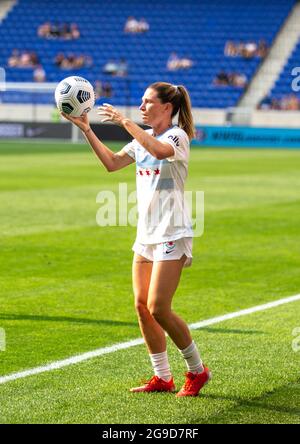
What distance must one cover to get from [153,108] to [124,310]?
3.61 m

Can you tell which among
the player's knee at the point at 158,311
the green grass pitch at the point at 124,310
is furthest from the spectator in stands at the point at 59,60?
the player's knee at the point at 158,311

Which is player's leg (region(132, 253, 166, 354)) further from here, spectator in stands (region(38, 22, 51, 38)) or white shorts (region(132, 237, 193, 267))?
spectator in stands (region(38, 22, 51, 38))

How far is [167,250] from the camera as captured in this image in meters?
6.93

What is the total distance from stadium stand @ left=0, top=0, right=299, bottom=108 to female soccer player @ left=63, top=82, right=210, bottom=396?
41598mm

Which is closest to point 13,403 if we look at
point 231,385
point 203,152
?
point 231,385

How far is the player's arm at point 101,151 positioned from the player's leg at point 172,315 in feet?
2.57

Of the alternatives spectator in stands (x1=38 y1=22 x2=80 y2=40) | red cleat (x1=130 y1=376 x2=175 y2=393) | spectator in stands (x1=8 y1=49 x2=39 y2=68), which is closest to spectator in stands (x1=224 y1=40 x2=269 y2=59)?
spectator in stands (x1=38 y1=22 x2=80 y2=40)

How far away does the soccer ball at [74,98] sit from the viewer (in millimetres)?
7121

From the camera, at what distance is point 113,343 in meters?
8.70

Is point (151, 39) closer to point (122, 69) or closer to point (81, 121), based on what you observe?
point (122, 69)

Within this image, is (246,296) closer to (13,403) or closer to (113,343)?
(113,343)

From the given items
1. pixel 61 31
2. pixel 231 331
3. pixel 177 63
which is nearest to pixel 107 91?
pixel 177 63

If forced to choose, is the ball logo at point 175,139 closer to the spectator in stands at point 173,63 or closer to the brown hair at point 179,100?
the brown hair at point 179,100

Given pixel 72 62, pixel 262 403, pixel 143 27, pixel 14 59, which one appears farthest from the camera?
pixel 143 27
